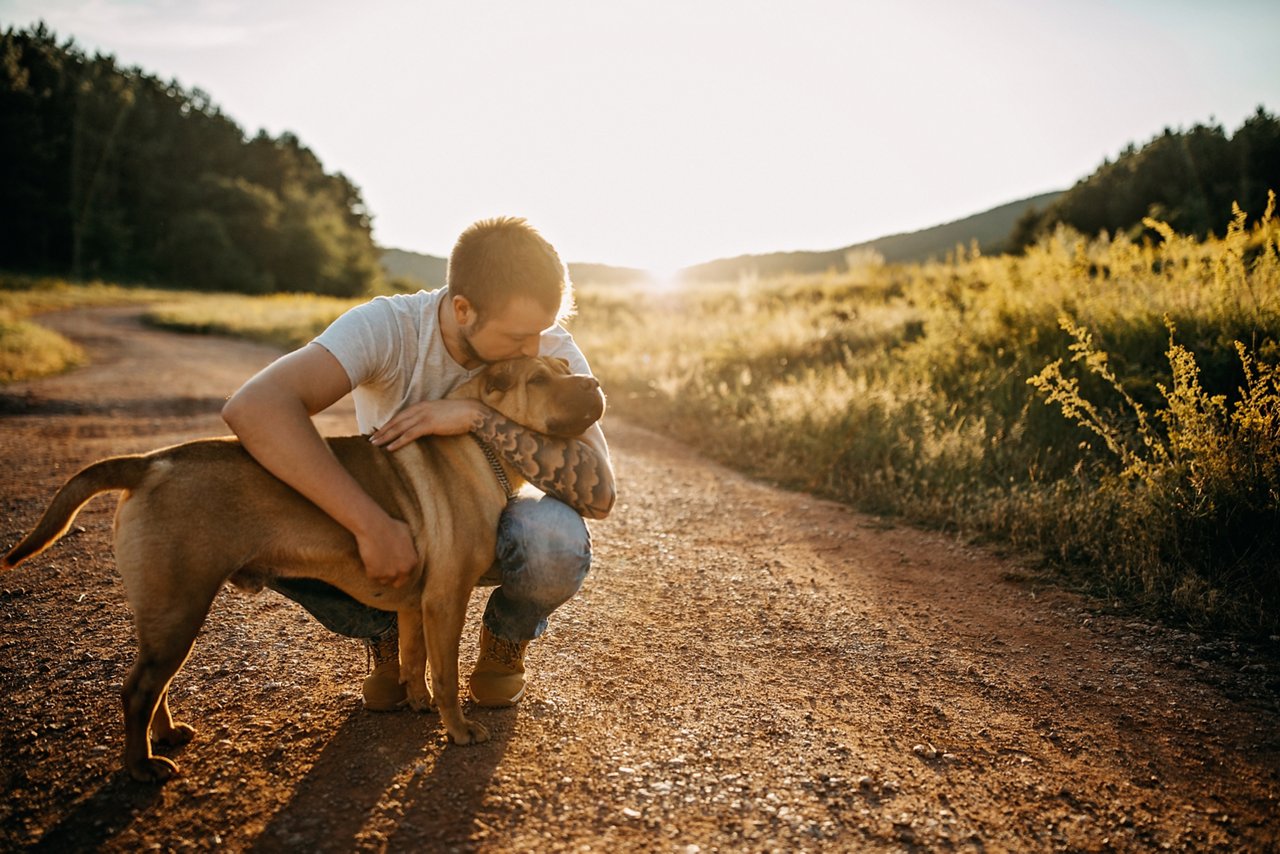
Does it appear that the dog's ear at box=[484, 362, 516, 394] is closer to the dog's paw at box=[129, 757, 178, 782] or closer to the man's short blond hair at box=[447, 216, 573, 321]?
the man's short blond hair at box=[447, 216, 573, 321]

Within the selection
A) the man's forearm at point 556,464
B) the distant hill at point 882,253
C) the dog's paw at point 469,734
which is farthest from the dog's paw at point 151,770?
the distant hill at point 882,253

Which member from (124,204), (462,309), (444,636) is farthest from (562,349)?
(124,204)

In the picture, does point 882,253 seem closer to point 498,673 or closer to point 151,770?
point 498,673

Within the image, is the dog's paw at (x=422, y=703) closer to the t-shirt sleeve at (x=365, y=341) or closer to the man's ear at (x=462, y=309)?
the t-shirt sleeve at (x=365, y=341)

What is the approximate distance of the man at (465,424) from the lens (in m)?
2.51

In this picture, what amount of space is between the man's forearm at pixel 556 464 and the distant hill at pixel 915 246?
83.9ft

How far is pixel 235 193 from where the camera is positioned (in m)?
53.6

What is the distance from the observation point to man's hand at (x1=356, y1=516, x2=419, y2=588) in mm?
2463

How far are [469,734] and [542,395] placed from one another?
1268 millimetres

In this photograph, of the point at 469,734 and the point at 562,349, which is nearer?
the point at 469,734

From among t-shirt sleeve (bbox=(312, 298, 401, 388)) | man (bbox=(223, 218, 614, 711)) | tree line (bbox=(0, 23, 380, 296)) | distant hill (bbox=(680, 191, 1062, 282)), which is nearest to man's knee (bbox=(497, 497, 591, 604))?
man (bbox=(223, 218, 614, 711))

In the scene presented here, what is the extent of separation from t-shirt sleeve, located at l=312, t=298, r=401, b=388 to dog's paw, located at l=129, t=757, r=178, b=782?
136cm

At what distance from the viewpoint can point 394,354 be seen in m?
2.86

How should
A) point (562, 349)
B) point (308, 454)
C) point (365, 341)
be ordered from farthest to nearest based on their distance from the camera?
point (562, 349) → point (365, 341) → point (308, 454)
